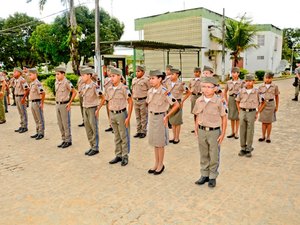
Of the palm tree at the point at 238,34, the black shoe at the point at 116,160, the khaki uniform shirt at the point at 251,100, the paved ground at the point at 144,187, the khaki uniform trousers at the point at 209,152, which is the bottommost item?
the paved ground at the point at 144,187

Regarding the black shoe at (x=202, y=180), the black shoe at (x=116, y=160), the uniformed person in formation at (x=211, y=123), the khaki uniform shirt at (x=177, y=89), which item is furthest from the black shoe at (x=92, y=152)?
the uniformed person in formation at (x=211, y=123)

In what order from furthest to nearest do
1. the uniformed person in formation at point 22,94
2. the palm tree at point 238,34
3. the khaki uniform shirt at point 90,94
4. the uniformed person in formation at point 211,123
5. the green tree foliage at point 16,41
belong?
the green tree foliage at point 16,41
the palm tree at point 238,34
the uniformed person in formation at point 22,94
the khaki uniform shirt at point 90,94
the uniformed person in formation at point 211,123

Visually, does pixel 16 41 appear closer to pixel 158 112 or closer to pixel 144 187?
pixel 158 112

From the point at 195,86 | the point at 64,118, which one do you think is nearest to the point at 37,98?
the point at 64,118

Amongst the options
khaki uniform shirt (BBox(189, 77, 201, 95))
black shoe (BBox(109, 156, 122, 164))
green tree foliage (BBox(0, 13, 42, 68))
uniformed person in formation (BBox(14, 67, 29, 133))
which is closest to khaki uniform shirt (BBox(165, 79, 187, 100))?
khaki uniform shirt (BBox(189, 77, 201, 95))

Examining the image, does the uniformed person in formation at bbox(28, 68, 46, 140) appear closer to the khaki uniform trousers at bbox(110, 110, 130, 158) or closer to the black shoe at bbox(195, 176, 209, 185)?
the khaki uniform trousers at bbox(110, 110, 130, 158)

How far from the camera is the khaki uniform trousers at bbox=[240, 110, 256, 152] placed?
5.56 meters

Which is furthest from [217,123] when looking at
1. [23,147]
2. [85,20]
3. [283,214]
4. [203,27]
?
[85,20]

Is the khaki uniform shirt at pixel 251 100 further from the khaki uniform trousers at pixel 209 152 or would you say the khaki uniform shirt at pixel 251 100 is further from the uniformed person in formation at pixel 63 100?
the uniformed person in formation at pixel 63 100

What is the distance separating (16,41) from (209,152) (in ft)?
124

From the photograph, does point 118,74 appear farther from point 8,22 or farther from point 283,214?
point 8,22

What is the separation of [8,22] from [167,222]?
39.7 metres

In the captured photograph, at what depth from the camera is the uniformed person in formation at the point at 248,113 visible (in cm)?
557

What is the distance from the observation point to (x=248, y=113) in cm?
558
